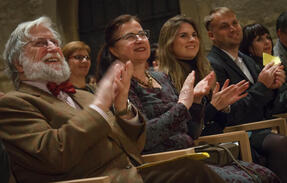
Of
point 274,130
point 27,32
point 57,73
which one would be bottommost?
point 274,130

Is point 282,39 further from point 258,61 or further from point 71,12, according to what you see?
point 71,12

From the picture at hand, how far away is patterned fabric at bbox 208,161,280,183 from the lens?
7.38 ft

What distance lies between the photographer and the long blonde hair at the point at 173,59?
3.00 metres

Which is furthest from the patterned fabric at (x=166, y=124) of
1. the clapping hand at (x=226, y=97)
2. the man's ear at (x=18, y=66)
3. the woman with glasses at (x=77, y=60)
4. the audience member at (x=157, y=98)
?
the woman with glasses at (x=77, y=60)

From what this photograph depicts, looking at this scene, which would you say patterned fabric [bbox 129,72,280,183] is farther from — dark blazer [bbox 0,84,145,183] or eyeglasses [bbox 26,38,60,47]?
eyeglasses [bbox 26,38,60,47]

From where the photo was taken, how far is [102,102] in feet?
6.44

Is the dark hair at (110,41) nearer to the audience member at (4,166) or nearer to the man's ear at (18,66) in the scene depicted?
the man's ear at (18,66)

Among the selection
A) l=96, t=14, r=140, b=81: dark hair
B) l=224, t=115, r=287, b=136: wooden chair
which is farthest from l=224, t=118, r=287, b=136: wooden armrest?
l=96, t=14, r=140, b=81: dark hair

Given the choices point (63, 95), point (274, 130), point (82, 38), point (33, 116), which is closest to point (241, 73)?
point (274, 130)

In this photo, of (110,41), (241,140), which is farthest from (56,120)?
(241,140)

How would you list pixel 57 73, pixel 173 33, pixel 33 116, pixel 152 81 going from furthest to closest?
pixel 173 33 < pixel 152 81 < pixel 57 73 < pixel 33 116

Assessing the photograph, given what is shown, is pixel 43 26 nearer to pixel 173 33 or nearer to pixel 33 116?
pixel 33 116

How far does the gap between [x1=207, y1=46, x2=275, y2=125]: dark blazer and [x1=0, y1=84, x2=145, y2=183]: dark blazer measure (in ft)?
4.39

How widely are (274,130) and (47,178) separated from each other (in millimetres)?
1929
